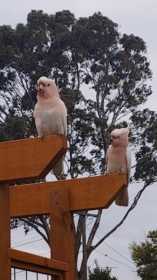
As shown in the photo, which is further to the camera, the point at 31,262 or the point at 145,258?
the point at 145,258

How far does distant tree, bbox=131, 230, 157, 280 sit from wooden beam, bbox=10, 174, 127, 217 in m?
13.4

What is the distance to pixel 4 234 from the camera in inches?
185

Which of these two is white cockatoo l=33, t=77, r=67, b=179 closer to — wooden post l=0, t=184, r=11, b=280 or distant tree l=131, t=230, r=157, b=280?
wooden post l=0, t=184, r=11, b=280

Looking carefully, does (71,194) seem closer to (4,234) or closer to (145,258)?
(4,234)

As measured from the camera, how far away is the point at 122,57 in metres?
21.6

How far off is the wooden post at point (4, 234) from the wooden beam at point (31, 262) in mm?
49

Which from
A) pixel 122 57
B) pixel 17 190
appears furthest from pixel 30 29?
pixel 17 190

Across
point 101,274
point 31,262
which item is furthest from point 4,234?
point 101,274

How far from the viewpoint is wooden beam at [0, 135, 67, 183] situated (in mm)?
4879

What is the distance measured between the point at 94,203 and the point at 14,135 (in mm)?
12774

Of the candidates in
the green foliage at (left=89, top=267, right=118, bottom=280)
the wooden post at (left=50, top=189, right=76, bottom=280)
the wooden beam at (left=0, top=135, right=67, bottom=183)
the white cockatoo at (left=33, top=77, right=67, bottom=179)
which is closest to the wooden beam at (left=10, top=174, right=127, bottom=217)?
the wooden post at (left=50, top=189, right=76, bottom=280)

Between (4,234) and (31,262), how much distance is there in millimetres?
355

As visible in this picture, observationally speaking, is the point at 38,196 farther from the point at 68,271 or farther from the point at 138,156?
the point at 138,156

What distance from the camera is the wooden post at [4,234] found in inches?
180
